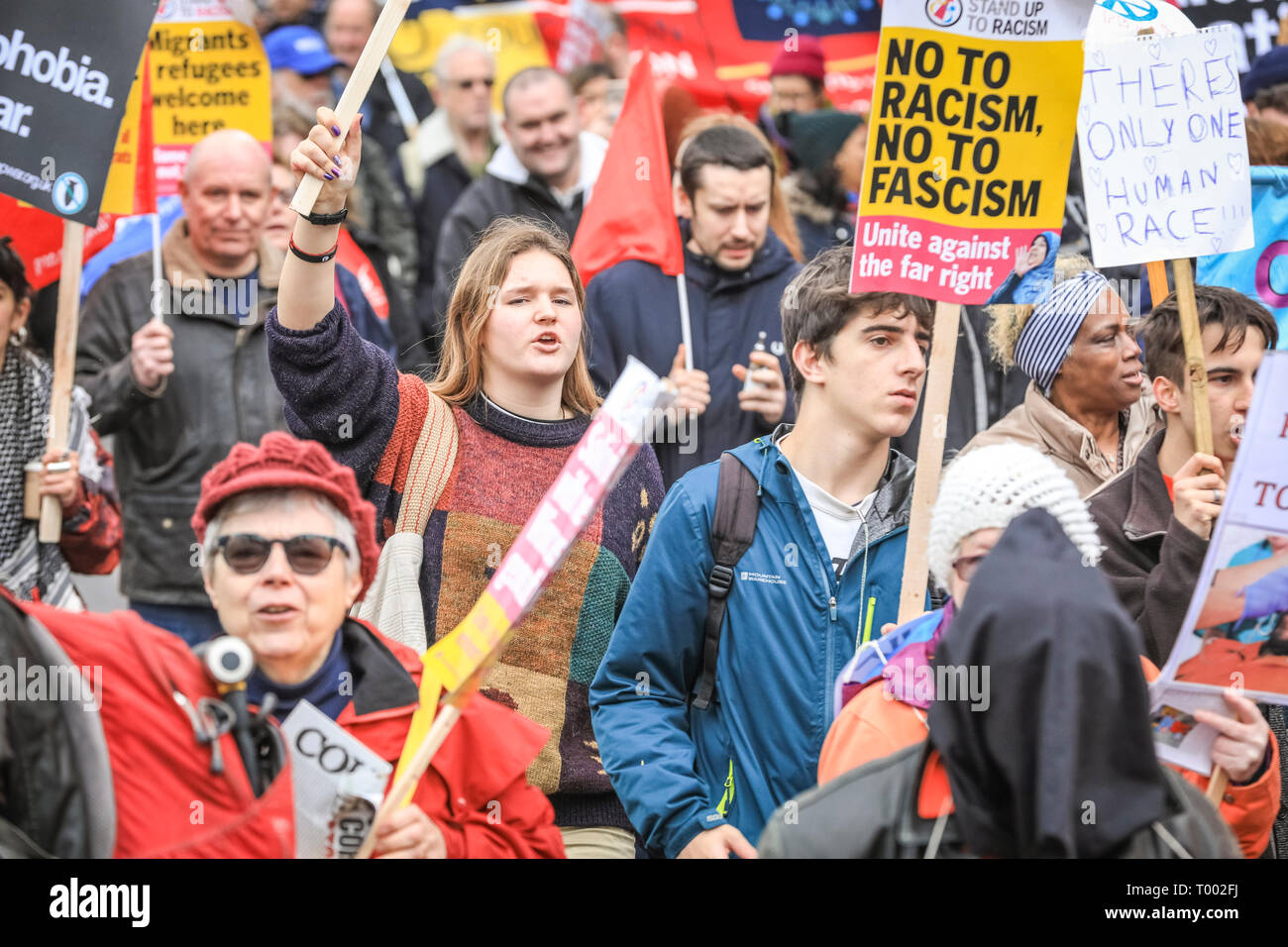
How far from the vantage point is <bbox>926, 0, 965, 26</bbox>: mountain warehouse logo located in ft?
14.3

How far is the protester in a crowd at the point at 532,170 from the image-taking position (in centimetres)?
812

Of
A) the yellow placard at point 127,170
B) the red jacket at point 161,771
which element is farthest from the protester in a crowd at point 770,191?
the red jacket at point 161,771

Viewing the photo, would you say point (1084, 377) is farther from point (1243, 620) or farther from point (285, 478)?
point (285, 478)

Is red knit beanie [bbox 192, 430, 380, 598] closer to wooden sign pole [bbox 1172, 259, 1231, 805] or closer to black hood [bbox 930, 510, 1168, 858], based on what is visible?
black hood [bbox 930, 510, 1168, 858]

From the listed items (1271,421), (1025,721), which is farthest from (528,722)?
(1271,421)

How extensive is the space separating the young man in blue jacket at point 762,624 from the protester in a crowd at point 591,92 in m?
5.95

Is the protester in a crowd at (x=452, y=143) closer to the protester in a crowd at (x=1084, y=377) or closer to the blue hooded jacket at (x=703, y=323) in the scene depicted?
the blue hooded jacket at (x=703, y=323)

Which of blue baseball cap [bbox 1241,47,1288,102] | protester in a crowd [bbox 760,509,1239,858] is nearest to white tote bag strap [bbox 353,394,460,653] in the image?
protester in a crowd [bbox 760,509,1239,858]

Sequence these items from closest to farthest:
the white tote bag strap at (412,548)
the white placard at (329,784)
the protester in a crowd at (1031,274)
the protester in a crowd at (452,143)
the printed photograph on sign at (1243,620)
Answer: the white placard at (329,784), the printed photograph on sign at (1243,620), the white tote bag strap at (412,548), the protester in a crowd at (1031,274), the protester in a crowd at (452,143)

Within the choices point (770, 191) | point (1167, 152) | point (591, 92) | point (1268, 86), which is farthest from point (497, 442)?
point (591, 92)

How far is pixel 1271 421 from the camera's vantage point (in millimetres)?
3350

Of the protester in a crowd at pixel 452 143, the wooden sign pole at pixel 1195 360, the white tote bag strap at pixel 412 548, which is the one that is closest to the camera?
the white tote bag strap at pixel 412 548

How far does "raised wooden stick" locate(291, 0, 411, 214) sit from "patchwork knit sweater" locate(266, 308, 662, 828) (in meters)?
0.30
